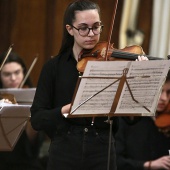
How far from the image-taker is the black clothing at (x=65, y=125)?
261 centimetres

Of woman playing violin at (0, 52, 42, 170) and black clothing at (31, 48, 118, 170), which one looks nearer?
black clothing at (31, 48, 118, 170)

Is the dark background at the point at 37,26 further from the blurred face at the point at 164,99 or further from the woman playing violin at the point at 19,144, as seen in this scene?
the blurred face at the point at 164,99

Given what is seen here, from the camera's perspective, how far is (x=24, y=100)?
3.38m

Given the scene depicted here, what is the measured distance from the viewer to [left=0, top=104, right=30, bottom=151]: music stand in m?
→ 2.82

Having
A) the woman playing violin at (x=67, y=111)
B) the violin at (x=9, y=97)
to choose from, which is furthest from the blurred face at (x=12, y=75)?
the woman playing violin at (x=67, y=111)

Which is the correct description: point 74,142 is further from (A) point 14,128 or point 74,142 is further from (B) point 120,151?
(B) point 120,151

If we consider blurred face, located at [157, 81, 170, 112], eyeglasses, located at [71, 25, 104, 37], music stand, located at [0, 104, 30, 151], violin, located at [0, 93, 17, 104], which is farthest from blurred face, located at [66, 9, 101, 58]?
blurred face, located at [157, 81, 170, 112]

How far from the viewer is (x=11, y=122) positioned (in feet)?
9.57

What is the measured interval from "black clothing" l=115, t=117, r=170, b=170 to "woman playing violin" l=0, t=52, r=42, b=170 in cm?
69

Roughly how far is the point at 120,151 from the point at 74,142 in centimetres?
97

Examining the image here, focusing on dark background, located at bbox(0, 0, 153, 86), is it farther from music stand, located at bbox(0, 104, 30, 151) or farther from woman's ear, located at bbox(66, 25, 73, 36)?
woman's ear, located at bbox(66, 25, 73, 36)

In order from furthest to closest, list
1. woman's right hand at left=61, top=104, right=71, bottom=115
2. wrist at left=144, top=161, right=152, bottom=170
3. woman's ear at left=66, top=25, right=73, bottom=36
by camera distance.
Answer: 1. wrist at left=144, top=161, right=152, bottom=170
2. woman's ear at left=66, top=25, right=73, bottom=36
3. woman's right hand at left=61, top=104, right=71, bottom=115

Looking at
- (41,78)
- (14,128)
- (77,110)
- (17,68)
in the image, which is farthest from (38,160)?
(77,110)

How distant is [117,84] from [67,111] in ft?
0.84
